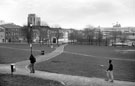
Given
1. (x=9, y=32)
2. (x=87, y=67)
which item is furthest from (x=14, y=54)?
(x=9, y=32)

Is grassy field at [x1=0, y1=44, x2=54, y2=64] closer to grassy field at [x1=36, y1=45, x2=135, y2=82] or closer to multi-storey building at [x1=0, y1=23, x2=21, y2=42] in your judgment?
grassy field at [x1=36, y1=45, x2=135, y2=82]

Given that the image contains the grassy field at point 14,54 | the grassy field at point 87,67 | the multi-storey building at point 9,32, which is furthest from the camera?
the multi-storey building at point 9,32

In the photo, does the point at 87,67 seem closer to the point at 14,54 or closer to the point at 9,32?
the point at 14,54

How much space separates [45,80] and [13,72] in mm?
4623

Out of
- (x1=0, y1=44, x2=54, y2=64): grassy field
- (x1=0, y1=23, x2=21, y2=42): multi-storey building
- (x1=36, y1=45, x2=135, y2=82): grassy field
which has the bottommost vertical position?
(x1=36, y1=45, x2=135, y2=82): grassy field

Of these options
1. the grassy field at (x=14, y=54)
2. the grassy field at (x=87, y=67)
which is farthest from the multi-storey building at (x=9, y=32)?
the grassy field at (x=87, y=67)

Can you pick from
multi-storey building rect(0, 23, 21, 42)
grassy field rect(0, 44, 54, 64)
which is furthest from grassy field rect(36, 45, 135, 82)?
multi-storey building rect(0, 23, 21, 42)

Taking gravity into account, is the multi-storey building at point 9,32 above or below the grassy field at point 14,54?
above

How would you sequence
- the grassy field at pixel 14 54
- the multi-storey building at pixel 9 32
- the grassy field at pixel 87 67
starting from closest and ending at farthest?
the grassy field at pixel 87 67 → the grassy field at pixel 14 54 → the multi-storey building at pixel 9 32

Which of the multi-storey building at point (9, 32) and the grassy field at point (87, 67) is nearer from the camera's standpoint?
the grassy field at point (87, 67)

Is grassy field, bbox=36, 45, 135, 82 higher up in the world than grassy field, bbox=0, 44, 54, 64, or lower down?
lower down

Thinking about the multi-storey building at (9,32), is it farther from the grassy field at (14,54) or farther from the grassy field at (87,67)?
the grassy field at (87,67)

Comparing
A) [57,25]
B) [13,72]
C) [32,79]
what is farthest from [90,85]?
[57,25]

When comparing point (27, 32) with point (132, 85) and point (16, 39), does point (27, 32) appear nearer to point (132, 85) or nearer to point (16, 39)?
point (16, 39)
